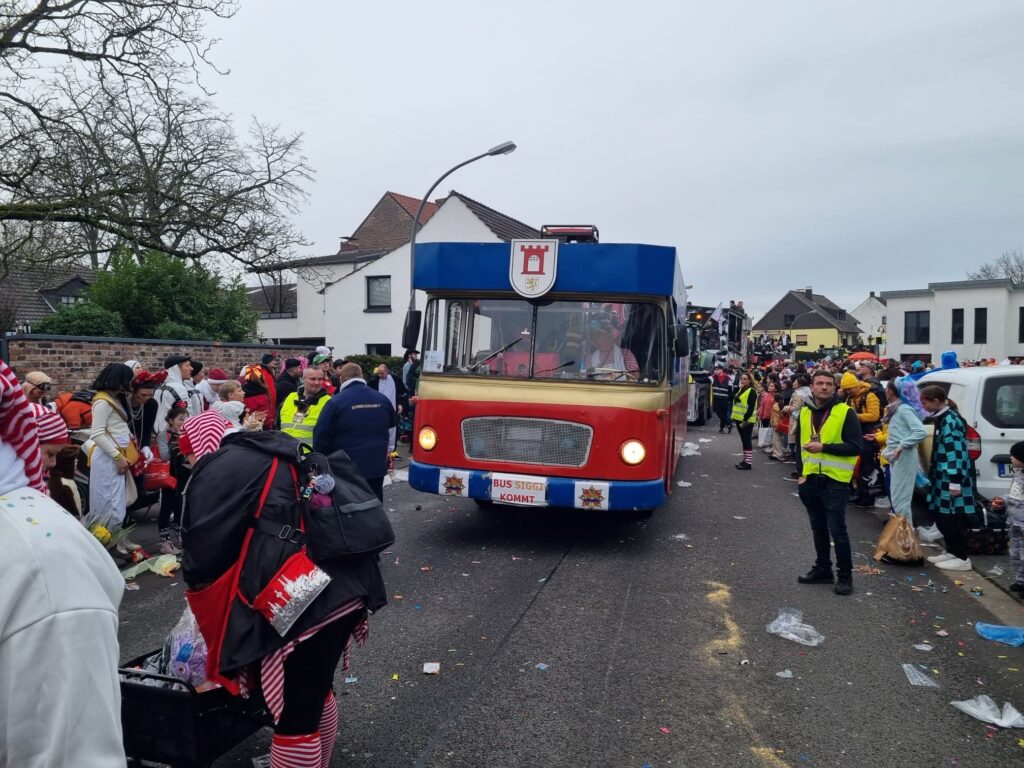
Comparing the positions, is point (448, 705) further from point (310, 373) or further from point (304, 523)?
point (310, 373)

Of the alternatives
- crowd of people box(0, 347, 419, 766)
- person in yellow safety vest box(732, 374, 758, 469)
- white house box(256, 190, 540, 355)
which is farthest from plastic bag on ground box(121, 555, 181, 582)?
white house box(256, 190, 540, 355)

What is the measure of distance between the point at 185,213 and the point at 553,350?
564 inches

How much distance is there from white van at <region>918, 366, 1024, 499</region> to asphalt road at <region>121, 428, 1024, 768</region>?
1.70 metres

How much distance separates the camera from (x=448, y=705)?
4.02m

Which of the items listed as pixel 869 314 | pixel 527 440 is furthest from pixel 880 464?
pixel 869 314

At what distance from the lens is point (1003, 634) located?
5094 mm

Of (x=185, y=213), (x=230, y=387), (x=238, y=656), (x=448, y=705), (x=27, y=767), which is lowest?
(x=448, y=705)

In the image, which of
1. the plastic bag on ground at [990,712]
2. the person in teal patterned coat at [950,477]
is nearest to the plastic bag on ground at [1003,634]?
the plastic bag on ground at [990,712]

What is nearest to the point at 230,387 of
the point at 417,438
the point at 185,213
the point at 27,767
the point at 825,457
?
the point at 417,438

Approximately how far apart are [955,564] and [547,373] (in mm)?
4260

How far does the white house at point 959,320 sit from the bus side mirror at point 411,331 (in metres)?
42.0

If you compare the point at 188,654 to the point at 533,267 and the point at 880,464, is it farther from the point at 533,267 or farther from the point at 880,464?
the point at 880,464

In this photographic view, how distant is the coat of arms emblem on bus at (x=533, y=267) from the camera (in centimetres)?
721

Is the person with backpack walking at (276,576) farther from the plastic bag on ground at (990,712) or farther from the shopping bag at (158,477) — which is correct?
the shopping bag at (158,477)
